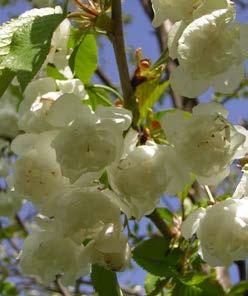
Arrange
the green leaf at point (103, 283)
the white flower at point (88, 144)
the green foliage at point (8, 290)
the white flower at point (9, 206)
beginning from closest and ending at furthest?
the white flower at point (88, 144)
the green leaf at point (103, 283)
the green foliage at point (8, 290)
the white flower at point (9, 206)

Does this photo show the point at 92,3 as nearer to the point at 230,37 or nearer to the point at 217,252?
the point at 230,37

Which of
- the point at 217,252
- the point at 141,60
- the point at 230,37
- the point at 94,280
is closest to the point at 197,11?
the point at 230,37

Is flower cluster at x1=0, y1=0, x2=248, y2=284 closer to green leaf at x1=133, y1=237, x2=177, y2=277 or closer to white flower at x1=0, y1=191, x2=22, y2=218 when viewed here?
green leaf at x1=133, y1=237, x2=177, y2=277

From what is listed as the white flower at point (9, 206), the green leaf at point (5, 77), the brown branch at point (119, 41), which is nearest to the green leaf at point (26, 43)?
the green leaf at point (5, 77)

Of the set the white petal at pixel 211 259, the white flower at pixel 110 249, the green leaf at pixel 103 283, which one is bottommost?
the green leaf at pixel 103 283

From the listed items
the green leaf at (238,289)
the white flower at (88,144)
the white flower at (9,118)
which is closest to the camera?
the white flower at (88,144)

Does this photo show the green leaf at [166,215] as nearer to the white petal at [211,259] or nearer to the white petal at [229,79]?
the white petal at [211,259]
